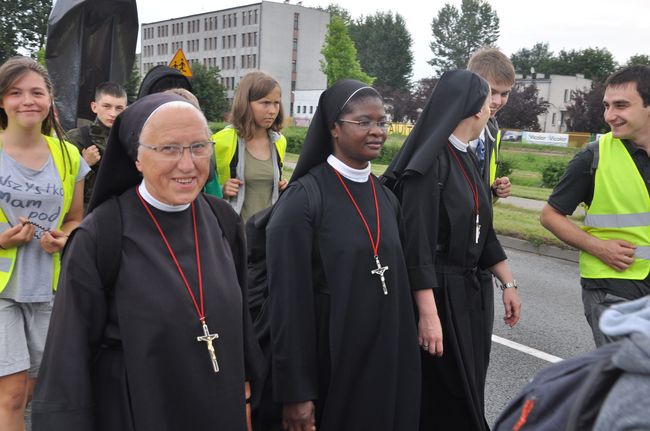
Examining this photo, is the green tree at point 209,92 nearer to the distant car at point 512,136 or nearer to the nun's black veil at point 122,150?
the distant car at point 512,136

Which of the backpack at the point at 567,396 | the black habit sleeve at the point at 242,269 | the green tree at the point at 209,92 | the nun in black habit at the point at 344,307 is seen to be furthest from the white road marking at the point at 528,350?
the green tree at the point at 209,92

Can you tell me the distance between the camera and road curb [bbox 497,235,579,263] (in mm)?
9969

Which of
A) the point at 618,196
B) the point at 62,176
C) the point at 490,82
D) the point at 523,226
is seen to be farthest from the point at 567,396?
the point at 523,226

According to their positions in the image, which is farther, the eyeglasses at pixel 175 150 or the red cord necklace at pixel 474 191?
the red cord necklace at pixel 474 191

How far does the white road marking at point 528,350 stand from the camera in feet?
18.9

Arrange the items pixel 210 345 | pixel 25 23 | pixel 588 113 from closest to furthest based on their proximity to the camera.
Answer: pixel 210 345 < pixel 25 23 < pixel 588 113

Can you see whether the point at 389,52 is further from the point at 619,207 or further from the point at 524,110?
the point at 619,207

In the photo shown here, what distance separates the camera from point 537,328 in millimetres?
6613

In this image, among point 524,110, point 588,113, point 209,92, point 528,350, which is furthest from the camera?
point 209,92

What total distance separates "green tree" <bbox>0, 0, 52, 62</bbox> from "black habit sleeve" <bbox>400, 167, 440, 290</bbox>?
3419cm

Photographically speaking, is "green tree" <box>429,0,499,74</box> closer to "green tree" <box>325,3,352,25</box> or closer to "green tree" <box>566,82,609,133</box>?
"green tree" <box>325,3,352,25</box>

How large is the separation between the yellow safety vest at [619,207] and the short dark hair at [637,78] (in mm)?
298

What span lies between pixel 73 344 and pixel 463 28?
11614 cm

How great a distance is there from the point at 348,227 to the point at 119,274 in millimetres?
1174
